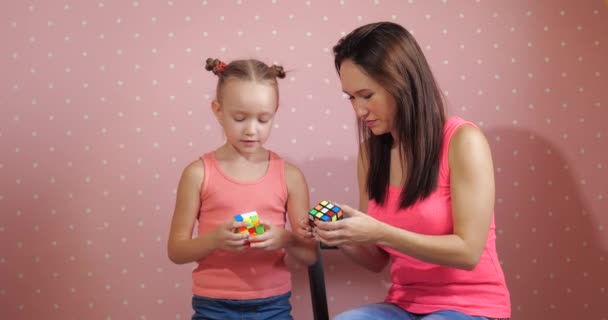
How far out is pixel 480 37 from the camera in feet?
5.64

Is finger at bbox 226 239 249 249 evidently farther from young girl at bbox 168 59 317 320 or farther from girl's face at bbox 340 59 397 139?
girl's face at bbox 340 59 397 139

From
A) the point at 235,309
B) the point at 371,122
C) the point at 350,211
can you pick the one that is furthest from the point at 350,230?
the point at 235,309

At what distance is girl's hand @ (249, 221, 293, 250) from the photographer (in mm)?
1324

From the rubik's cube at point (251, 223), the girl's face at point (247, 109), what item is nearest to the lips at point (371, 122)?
the girl's face at point (247, 109)

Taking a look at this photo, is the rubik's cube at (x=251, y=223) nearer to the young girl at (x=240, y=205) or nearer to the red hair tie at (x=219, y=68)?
the young girl at (x=240, y=205)

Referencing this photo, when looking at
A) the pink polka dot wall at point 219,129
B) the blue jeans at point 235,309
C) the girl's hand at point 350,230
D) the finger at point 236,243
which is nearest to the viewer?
the girl's hand at point 350,230

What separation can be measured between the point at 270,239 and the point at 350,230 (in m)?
0.22

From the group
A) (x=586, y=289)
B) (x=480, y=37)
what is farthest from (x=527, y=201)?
(x=480, y=37)

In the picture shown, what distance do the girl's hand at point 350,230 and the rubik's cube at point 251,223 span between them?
5.3 inches

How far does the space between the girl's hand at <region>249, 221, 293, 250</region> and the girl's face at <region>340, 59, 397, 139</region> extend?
0.31 meters

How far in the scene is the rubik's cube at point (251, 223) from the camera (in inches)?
50.4

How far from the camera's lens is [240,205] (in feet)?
4.65

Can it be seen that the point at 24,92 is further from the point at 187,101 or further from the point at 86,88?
the point at 187,101

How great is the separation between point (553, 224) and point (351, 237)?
818 mm
